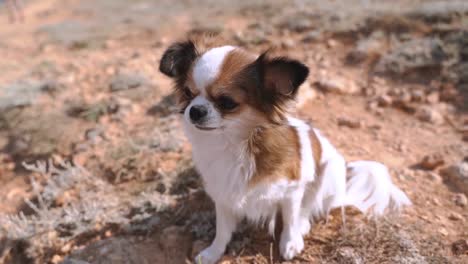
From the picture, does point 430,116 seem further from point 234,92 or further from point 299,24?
point 299,24

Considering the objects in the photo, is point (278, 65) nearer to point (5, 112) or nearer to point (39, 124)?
point (39, 124)

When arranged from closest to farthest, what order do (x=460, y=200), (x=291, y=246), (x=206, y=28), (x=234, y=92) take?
(x=234, y=92) → (x=291, y=246) → (x=460, y=200) → (x=206, y=28)

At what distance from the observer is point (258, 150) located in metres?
2.55

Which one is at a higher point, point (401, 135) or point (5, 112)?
point (5, 112)

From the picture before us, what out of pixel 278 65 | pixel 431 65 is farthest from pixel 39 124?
pixel 431 65

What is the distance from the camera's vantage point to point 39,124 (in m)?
5.14

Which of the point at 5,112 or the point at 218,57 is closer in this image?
the point at 218,57

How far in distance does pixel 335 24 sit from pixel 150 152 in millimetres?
4104

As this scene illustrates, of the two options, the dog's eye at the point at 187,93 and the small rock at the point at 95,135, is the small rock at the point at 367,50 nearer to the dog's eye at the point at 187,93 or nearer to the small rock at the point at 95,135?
the small rock at the point at 95,135

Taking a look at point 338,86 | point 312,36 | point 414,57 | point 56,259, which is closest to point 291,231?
point 56,259

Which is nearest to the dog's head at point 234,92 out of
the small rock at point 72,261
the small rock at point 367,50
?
the small rock at point 72,261

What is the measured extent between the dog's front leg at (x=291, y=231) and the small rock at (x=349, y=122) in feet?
6.03

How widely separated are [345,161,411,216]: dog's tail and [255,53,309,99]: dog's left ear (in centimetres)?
132

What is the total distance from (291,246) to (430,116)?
2624mm
